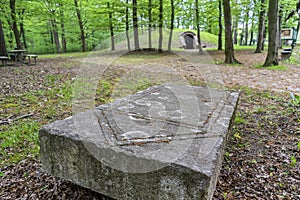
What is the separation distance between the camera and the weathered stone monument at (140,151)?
1.29 meters

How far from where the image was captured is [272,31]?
793 centimetres

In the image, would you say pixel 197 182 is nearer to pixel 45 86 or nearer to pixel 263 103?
pixel 263 103

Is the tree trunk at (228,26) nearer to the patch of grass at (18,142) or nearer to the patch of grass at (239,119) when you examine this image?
the patch of grass at (239,119)

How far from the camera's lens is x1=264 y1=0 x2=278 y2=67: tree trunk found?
769cm

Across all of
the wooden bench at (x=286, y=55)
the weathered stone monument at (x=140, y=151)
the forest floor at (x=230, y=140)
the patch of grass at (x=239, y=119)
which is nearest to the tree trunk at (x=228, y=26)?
the wooden bench at (x=286, y=55)

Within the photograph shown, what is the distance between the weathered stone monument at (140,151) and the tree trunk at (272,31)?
289 inches

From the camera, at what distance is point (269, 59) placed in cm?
828

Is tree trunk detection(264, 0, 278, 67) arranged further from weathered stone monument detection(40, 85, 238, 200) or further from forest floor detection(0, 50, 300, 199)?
weathered stone monument detection(40, 85, 238, 200)

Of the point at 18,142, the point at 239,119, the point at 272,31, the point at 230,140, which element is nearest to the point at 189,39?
the point at 272,31

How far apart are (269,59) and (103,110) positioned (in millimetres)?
8235

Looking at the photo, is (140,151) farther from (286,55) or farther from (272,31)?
(286,55)

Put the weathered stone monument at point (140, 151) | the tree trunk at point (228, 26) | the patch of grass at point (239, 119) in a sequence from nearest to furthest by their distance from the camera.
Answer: the weathered stone monument at point (140, 151)
the patch of grass at point (239, 119)
the tree trunk at point (228, 26)

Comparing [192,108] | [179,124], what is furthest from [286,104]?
[179,124]

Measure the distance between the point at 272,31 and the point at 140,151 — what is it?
8636mm
